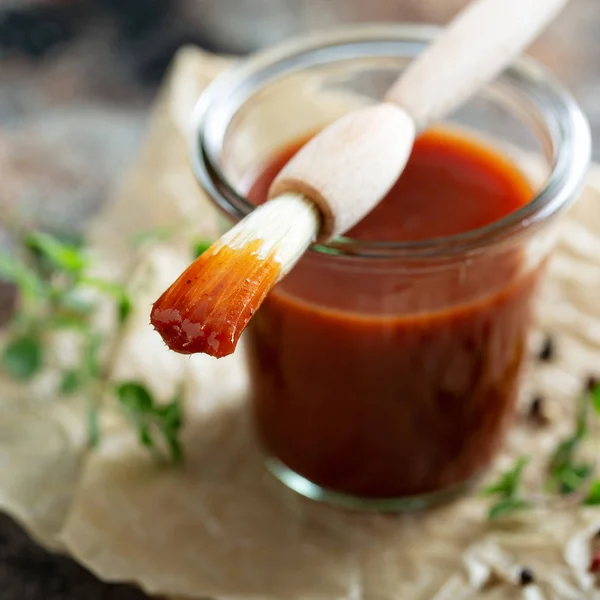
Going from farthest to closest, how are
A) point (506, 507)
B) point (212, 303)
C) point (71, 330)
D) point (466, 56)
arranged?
point (71, 330) < point (506, 507) < point (466, 56) < point (212, 303)

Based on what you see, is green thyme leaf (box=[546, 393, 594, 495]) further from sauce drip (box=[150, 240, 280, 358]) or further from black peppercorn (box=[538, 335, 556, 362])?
sauce drip (box=[150, 240, 280, 358])

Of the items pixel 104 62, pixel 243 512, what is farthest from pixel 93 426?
pixel 104 62

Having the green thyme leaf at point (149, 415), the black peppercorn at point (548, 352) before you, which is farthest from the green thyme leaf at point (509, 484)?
the green thyme leaf at point (149, 415)

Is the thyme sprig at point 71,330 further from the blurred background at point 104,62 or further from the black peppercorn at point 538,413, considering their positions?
the black peppercorn at point 538,413

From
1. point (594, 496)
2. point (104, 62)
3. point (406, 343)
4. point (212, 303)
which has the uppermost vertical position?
point (212, 303)

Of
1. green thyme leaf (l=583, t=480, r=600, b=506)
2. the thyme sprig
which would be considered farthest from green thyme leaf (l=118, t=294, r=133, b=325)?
green thyme leaf (l=583, t=480, r=600, b=506)

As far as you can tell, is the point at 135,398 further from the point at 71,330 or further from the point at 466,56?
the point at 466,56

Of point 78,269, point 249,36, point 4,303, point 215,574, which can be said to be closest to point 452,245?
point 215,574
